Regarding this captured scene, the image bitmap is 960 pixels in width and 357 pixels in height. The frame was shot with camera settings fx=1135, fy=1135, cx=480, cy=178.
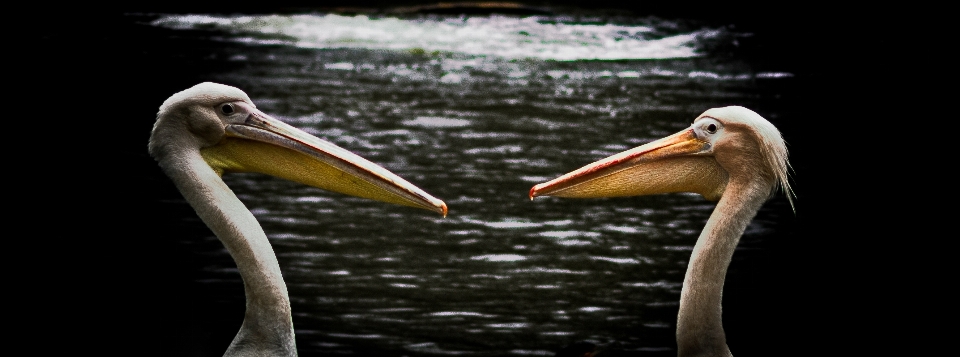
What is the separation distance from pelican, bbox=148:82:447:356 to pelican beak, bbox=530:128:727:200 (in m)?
0.39

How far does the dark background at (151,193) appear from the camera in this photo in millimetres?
4027

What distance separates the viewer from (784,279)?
4430mm

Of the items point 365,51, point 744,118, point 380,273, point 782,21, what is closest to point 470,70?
point 365,51

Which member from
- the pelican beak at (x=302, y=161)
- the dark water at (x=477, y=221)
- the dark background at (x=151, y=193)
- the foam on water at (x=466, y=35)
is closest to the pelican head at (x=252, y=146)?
the pelican beak at (x=302, y=161)

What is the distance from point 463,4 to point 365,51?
1484 mm

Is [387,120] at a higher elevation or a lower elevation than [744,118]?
lower

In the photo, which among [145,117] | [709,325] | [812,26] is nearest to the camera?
[709,325]

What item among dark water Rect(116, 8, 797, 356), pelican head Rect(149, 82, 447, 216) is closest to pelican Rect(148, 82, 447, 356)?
pelican head Rect(149, 82, 447, 216)

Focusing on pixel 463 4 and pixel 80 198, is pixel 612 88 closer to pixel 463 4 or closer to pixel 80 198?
pixel 463 4

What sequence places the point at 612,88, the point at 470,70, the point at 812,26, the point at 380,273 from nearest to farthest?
1. the point at 380,273
2. the point at 612,88
3. the point at 470,70
4. the point at 812,26

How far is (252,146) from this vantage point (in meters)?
2.93

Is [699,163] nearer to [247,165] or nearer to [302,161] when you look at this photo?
[302,161]

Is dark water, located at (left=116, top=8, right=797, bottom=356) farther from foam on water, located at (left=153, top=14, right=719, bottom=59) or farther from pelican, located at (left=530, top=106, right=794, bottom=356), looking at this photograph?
pelican, located at (left=530, top=106, right=794, bottom=356)

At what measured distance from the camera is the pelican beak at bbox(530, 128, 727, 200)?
9.70 feet
